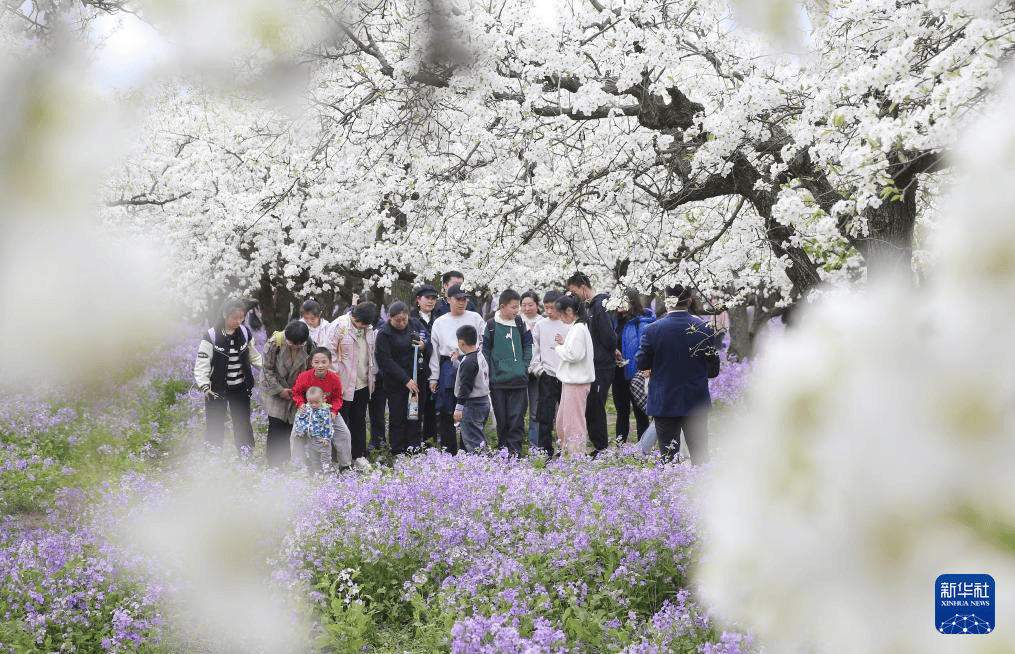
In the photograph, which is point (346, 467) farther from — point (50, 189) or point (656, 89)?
point (50, 189)

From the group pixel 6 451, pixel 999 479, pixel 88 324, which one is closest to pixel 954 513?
pixel 999 479

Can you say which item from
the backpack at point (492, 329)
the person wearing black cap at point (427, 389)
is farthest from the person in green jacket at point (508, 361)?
the person wearing black cap at point (427, 389)

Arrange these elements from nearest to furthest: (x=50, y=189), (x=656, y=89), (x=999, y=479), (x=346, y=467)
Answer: (x=999, y=479), (x=50, y=189), (x=656, y=89), (x=346, y=467)

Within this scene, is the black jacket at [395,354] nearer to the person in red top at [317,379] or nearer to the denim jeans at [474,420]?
the denim jeans at [474,420]

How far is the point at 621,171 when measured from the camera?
831 centimetres

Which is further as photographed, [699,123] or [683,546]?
[699,123]

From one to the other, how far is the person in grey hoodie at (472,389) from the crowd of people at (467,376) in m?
0.01

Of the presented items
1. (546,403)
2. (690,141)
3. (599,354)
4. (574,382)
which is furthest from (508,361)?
(690,141)

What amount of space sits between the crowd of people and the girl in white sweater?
0.04ft

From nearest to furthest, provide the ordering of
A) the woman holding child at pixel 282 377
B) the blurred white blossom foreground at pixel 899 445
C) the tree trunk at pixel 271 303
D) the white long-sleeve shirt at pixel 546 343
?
the blurred white blossom foreground at pixel 899 445, the woman holding child at pixel 282 377, the white long-sleeve shirt at pixel 546 343, the tree trunk at pixel 271 303

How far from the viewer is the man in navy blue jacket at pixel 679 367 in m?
7.45

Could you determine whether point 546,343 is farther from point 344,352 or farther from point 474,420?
point 344,352

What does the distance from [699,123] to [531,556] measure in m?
3.69

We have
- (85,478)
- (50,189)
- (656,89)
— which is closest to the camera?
(50,189)
